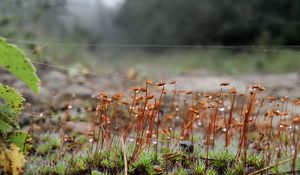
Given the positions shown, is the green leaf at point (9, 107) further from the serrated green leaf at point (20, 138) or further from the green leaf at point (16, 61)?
the green leaf at point (16, 61)

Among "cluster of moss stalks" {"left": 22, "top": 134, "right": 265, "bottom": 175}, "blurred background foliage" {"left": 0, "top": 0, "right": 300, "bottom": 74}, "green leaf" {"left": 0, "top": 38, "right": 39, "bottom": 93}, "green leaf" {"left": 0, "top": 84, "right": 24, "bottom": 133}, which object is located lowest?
"cluster of moss stalks" {"left": 22, "top": 134, "right": 265, "bottom": 175}

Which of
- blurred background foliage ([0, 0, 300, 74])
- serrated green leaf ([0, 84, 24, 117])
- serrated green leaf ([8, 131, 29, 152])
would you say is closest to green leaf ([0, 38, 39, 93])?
serrated green leaf ([0, 84, 24, 117])

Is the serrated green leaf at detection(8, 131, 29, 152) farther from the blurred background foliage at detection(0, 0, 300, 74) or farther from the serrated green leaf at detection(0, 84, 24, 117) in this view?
the blurred background foliage at detection(0, 0, 300, 74)

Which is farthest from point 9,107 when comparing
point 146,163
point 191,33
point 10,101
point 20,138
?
point 191,33

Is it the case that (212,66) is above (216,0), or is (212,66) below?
below

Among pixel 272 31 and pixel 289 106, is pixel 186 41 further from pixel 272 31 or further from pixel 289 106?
pixel 289 106

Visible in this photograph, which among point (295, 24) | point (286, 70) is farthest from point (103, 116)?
point (295, 24)
